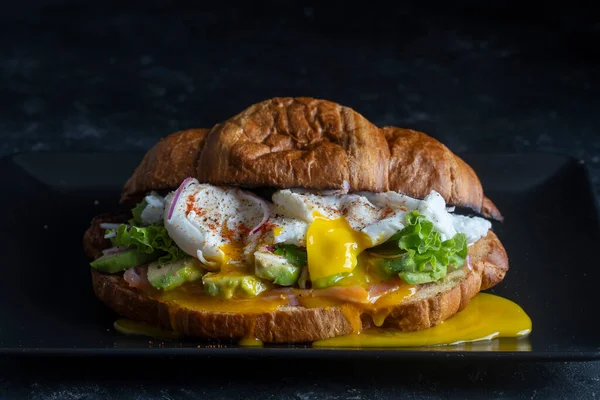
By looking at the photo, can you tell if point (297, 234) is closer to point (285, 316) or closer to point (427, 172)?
point (285, 316)

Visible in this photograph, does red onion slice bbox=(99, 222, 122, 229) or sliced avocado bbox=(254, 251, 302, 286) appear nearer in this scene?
sliced avocado bbox=(254, 251, 302, 286)

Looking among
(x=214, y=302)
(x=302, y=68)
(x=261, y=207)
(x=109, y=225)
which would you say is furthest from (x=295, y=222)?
(x=302, y=68)

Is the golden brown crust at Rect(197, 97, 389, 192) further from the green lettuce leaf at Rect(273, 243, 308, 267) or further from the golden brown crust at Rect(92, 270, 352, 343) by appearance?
the golden brown crust at Rect(92, 270, 352, 343)

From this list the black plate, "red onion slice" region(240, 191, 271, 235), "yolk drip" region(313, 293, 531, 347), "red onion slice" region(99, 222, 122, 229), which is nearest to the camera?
the black plate

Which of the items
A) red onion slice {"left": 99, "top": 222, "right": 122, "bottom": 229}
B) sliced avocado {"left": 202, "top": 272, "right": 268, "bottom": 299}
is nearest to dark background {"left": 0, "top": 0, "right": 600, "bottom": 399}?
red onion slice {"left": 99, "top": 222, "right": 122, "bottom": 229}

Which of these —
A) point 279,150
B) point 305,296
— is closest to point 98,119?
point 279,150

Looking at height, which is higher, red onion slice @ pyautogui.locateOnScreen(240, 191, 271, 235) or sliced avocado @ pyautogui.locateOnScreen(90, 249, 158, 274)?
red onion slice @ pyautogui.locateOnScreen(240, 191, 271, 235)

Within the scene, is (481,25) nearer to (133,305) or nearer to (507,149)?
(507,149)
